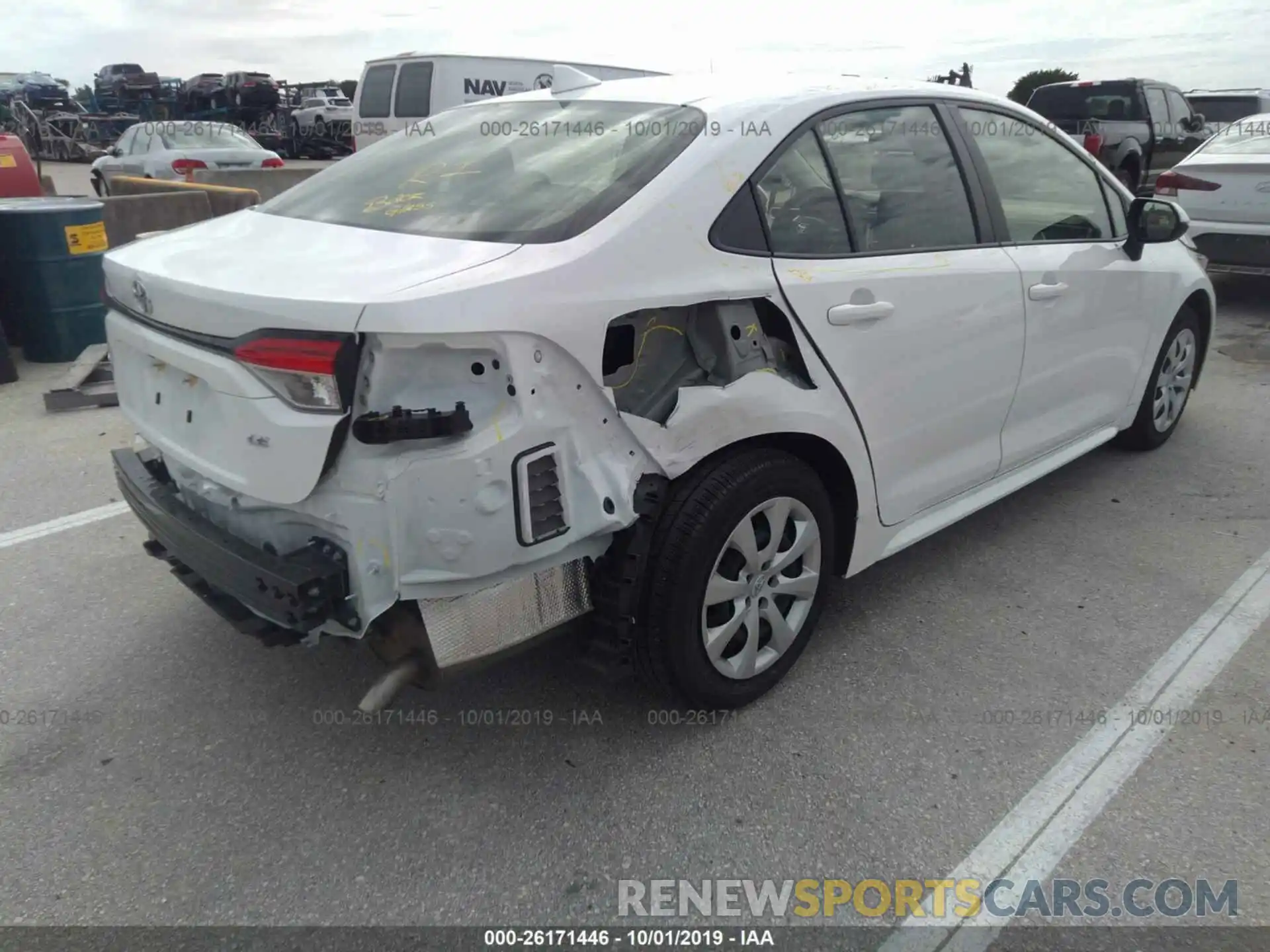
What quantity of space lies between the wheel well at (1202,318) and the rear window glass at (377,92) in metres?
10.8

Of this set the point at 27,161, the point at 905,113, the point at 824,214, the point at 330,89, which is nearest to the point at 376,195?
the point at 824,214

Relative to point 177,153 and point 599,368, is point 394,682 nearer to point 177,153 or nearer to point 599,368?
point 599,368

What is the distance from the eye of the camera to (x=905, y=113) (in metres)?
3.08

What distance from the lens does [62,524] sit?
398 centimetres

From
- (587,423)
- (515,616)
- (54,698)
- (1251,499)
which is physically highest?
(587,423)

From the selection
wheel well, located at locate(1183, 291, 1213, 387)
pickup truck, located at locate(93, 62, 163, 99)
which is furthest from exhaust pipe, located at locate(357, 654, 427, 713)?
pickup truck, located at locate(93, 62, 163, 99)

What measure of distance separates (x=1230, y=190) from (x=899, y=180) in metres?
6.09

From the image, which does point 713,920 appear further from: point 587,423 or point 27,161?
point 27,161

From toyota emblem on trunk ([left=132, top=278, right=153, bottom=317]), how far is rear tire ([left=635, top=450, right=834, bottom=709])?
141 centimetres

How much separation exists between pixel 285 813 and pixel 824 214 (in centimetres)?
220

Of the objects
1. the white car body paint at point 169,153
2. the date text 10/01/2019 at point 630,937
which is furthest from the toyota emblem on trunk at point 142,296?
the white car body paint at point 169,153

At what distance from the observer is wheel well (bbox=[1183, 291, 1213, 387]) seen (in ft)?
15.1

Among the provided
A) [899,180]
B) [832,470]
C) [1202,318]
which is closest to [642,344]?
[832,470]

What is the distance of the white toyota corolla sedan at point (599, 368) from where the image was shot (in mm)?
2043
